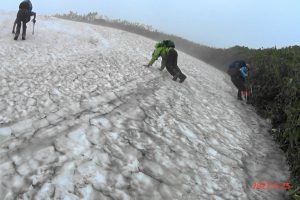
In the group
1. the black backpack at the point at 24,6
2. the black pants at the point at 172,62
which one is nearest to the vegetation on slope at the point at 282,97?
the black pants at the point at 172,62

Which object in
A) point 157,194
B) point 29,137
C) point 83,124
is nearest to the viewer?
point 157,194

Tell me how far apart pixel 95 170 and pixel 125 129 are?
7.00 ft

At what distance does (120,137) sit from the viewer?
28.6 ft

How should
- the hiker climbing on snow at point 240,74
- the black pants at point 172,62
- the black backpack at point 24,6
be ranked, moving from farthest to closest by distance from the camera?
the black backpack at point 24,6 < the black pants at point 172,62 < the hiker climbing on snow at point 240,74

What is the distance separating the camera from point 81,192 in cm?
657

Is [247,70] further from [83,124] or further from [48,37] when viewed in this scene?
[48,37]

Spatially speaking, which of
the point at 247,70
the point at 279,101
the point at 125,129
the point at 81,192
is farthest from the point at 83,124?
the point at 247,70

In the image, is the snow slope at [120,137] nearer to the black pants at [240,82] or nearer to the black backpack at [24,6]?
the black pants at [240,82]
